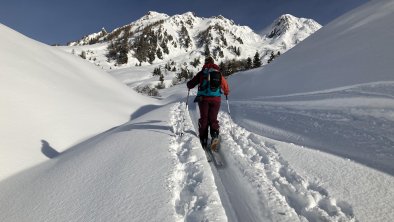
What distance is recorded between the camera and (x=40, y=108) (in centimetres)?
841

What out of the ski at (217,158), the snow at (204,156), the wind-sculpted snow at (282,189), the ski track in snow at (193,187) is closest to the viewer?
the wind-sculpted snow at (282,189)

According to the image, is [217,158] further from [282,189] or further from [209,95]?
[282,189]

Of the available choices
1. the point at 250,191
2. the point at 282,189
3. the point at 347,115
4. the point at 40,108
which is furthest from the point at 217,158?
the point at 40,108

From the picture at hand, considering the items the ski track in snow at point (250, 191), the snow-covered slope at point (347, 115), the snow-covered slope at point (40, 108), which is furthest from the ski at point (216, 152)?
the snow-covered slope at point (40, 108)

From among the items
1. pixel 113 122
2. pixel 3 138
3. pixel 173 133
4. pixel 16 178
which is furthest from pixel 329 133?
pixel 113 122

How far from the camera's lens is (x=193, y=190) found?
427cm

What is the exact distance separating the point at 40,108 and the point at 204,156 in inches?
220

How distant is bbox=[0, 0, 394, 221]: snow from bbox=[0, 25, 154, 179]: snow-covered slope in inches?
1.6

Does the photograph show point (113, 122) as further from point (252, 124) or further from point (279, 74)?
point (279, 74)

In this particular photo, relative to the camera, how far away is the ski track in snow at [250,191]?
3.50 metres

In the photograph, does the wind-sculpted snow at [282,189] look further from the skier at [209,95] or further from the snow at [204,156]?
the skier at [209,95]

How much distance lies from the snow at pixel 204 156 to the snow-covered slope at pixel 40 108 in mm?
40

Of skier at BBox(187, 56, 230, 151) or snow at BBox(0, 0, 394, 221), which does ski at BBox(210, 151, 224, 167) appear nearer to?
snow at BBox(0, 0, 394, 221)

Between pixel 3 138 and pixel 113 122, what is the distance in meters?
5.35
